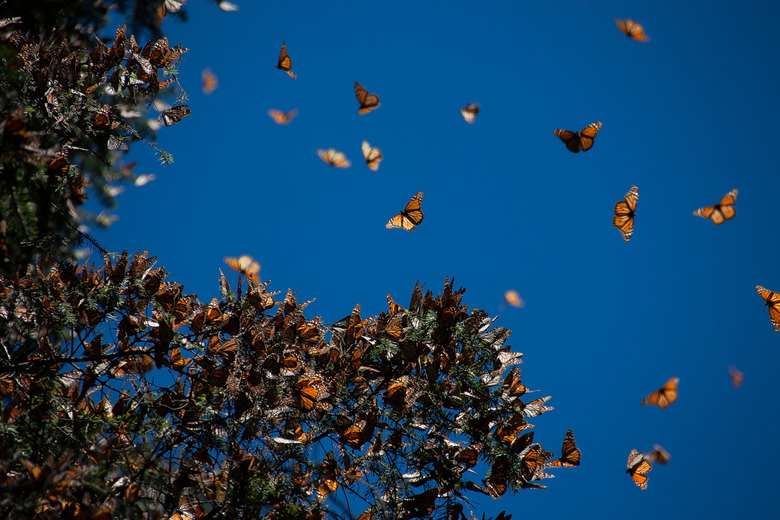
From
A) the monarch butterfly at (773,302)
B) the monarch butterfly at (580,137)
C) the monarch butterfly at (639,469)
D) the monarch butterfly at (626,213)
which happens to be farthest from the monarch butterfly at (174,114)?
the monarch butterfly at (773,302)

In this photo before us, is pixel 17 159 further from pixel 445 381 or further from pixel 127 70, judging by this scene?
pixel 445 381

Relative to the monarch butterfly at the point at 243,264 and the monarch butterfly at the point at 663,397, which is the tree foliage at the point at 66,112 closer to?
the monarch butterfly at the point at 243,264

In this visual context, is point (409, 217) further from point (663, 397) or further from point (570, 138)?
point (663, 397)

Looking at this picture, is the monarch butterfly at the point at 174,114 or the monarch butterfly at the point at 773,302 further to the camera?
the monarch butterfly at the point at 773,302

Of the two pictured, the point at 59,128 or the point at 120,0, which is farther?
the point at 59,128

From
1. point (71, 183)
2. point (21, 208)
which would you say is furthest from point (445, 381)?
point (71, 183)
